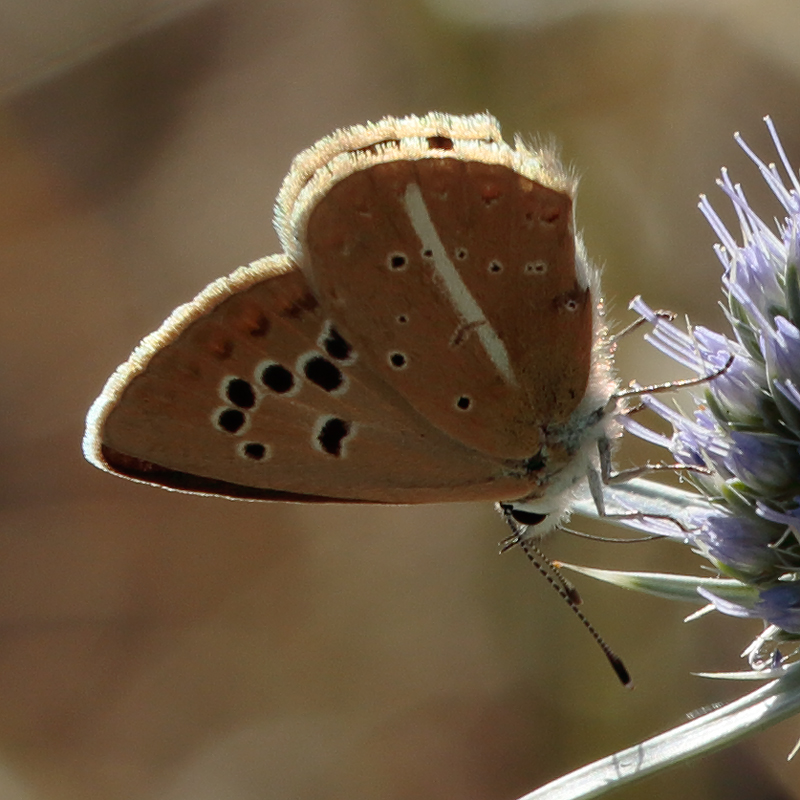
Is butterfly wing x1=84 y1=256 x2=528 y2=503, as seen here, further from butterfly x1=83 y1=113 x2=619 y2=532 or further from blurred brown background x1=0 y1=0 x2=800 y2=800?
blurred brown background x1=0 y1=0 x2=800 y2=800

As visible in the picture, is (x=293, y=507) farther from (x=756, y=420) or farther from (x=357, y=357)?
(x=756, y=420)

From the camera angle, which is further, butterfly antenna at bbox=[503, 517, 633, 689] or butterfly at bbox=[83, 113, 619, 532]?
butterfly antenna at bbox=[503, 517, 633, 689]

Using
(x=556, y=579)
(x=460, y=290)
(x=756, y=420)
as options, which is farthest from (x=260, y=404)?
(x=756, y=420)

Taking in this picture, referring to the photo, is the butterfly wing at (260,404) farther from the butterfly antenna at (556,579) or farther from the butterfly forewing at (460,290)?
the butterfly antenna at (556,579)

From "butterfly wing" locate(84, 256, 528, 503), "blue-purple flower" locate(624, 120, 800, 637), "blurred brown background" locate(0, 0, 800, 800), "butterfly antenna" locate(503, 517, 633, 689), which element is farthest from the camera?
"blurred brown background" locate(0, 0, 800, 800)

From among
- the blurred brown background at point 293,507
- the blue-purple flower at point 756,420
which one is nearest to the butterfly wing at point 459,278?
the blue-purple flower at point 756,420

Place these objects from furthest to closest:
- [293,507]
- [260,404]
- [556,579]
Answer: [293,507] < [556,579] < [260,404]

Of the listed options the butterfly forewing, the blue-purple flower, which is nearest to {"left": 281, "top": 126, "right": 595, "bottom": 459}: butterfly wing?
the butterfly forewing
